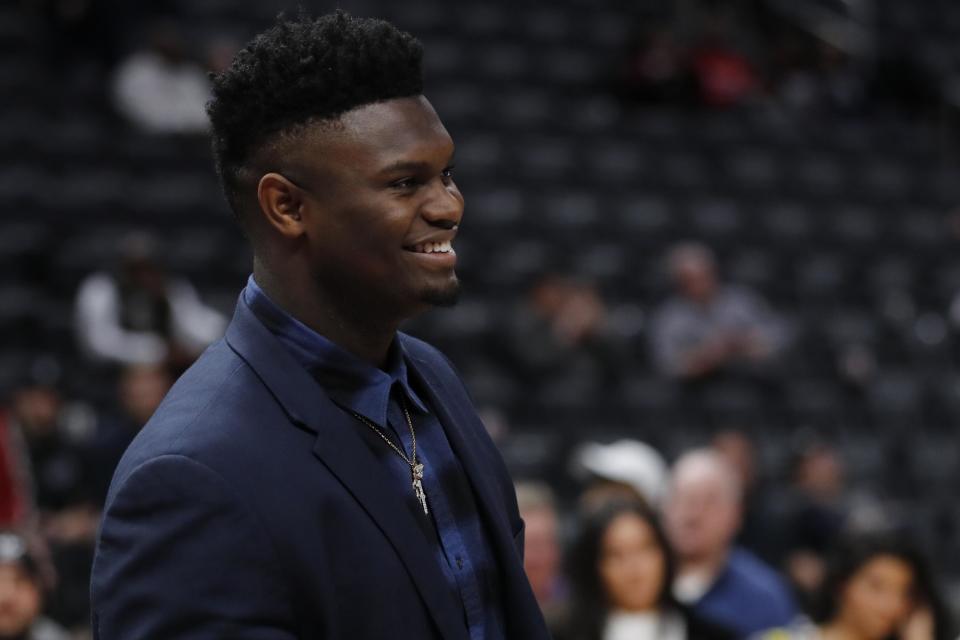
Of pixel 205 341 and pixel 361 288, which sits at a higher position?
pixel 361 288

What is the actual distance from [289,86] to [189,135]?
23.9 feet

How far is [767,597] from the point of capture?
12.1ft

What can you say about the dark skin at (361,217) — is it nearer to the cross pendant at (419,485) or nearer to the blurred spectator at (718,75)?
the cross pendant at (419,485)

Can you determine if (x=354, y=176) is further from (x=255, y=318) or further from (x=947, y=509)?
(x=947, y=509)

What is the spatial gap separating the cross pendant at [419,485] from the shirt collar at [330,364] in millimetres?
52

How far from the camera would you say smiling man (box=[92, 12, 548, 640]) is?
1119 mm

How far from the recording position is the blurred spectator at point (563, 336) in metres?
7.05

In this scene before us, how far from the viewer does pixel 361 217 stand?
1.23m

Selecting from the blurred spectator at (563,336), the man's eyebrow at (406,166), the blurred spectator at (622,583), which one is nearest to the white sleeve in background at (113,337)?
the blurred spectator at (563,336)

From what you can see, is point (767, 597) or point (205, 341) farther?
point (205, 341)

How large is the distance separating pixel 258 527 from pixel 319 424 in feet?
0.41

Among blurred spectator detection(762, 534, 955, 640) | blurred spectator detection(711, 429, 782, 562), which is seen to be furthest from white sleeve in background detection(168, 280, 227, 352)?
blurred spectator detection(762, 534, 955, 640)

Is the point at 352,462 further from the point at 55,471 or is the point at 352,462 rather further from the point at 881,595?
the point at 55,471

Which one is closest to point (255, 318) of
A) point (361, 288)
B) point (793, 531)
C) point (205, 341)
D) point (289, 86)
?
point (361, 288)
